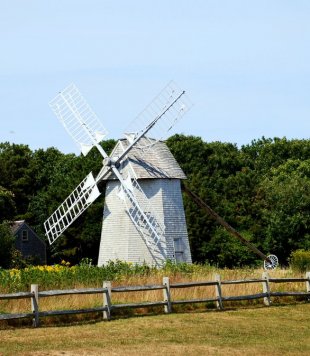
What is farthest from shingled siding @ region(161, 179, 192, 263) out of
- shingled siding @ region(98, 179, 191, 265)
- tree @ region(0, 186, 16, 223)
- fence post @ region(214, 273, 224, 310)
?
tree @ region(0, 186, 16, 223)

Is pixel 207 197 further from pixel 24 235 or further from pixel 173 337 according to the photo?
pixel 173 337

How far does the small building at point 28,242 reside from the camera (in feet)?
216

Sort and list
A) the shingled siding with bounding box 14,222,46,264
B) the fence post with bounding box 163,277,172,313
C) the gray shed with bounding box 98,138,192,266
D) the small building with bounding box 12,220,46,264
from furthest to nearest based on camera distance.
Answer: the shingled siding with bounding box 14,222,46,264
the small building with bounding box 12,220,46,264
the gray shed with bounding box 98,138,192,266
the fence post with bounding box 163,277,172,313

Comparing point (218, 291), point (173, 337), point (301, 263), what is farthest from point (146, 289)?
point (301, 263)

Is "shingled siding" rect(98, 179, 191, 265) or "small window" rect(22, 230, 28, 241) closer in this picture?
"shingled siding" rect(98, 179, 191, 265)

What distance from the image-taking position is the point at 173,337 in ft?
78.1

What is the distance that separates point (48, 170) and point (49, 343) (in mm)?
52201

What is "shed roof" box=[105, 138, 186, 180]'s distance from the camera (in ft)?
149

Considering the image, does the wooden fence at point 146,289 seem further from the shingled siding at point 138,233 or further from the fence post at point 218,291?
the shingled siding at point 138,233

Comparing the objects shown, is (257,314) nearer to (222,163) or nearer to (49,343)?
(49,343)

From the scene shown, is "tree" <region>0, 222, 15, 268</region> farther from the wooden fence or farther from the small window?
the wooden fence

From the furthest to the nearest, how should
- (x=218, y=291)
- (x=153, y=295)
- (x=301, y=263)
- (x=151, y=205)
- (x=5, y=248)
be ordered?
(x=5, y=248), (x=151, y=205), (x=301, y=263), (x=218, y=291), (x=153, y=295)

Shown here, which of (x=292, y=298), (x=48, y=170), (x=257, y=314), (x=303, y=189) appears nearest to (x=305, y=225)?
(x=303, y=189)

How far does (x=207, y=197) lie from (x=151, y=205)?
20.8 m
